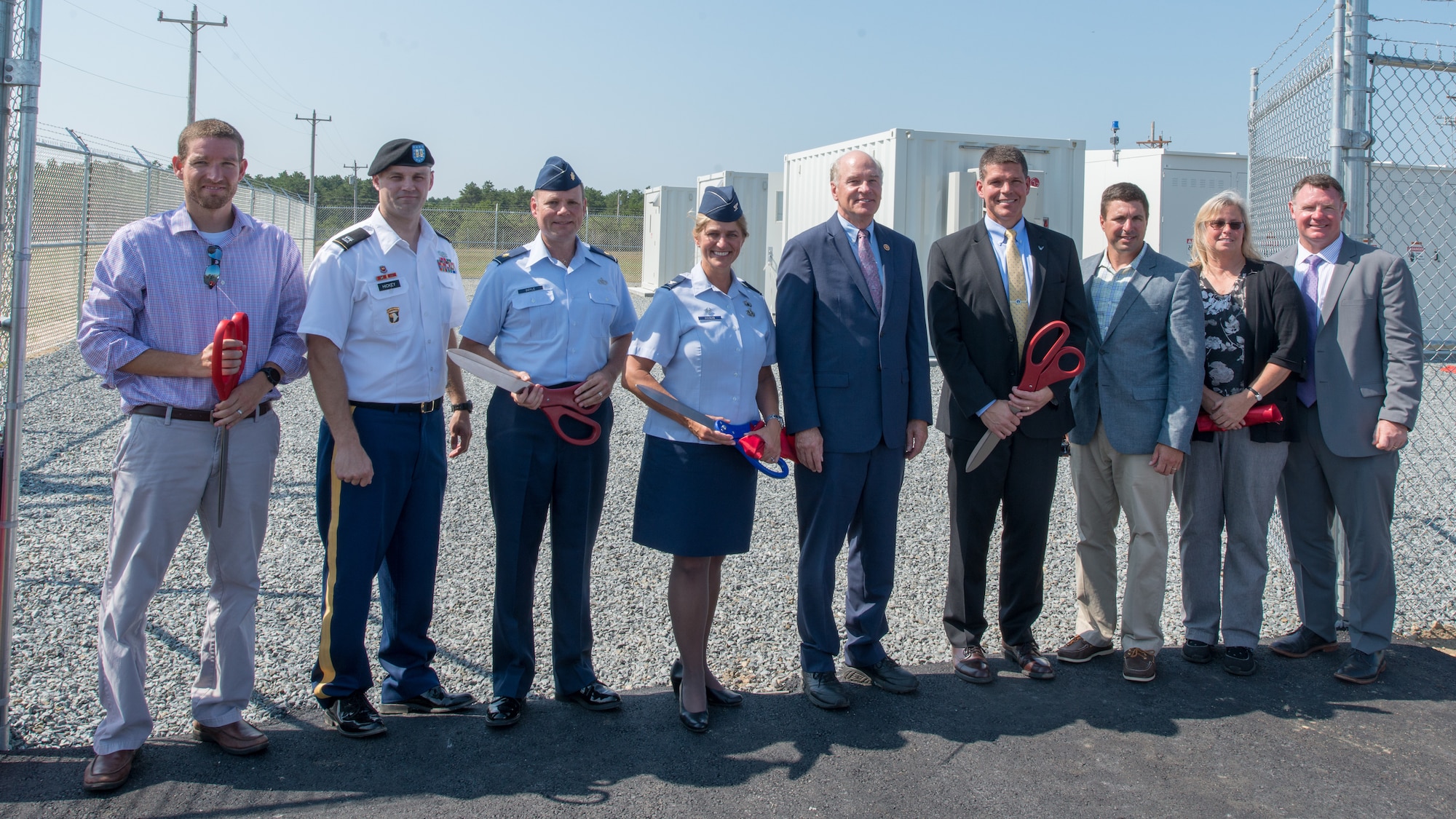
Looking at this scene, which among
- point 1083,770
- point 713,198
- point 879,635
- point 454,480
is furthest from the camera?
point 454,480

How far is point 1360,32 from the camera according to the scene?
454 cm

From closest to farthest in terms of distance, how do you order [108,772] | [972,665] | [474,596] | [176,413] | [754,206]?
[108,772] → [176,413] → [972,665] → [474,596] → [754,206]

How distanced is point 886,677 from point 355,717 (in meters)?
1.91

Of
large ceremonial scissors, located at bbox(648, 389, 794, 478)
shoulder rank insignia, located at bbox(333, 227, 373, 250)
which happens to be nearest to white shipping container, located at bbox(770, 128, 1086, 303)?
large ceremonial scissors, located at bbox(648, 389, 794, 478)

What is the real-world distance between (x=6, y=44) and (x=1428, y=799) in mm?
4890

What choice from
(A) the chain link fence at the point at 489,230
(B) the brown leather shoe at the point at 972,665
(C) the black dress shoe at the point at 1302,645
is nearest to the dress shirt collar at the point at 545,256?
(B) the brown leather shoe at the point at 972,665

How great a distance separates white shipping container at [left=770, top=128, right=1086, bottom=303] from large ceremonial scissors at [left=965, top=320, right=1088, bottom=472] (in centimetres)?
777

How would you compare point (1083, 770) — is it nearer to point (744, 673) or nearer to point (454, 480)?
point (744, 673)

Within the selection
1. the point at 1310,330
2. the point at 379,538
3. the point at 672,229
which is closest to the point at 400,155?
the point at 379,538

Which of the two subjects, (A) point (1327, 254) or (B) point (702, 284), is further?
(A) point (1327, 254)

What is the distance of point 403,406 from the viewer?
10.9 ft

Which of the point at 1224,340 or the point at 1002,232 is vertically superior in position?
the point at 1002,232

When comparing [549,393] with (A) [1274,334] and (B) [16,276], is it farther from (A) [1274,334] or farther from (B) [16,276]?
(A) [1274,334]

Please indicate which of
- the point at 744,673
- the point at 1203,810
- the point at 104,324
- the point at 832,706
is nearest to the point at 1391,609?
the point at 1203,810
